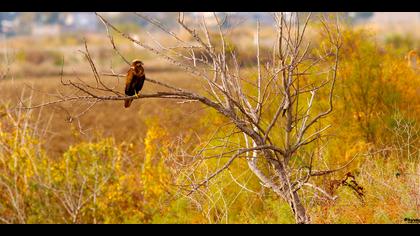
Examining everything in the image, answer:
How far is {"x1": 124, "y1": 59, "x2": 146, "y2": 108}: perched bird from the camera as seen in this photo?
877cm

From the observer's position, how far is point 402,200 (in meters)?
11.0

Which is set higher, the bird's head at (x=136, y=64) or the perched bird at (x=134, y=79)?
the bird's head at (x=136, y=64)

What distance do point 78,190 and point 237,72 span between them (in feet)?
31.1

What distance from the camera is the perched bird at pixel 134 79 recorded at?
345 inches

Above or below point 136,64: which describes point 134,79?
below

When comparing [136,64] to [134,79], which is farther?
[136,64]

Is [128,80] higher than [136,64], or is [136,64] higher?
[136,64]

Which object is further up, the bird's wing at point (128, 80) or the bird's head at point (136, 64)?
the bird's head at point (136, 64)

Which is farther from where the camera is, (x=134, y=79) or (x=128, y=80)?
(x=128, y=80)

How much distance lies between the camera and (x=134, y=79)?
28.8ft

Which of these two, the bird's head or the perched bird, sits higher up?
the bird's head

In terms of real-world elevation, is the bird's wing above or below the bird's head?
below
